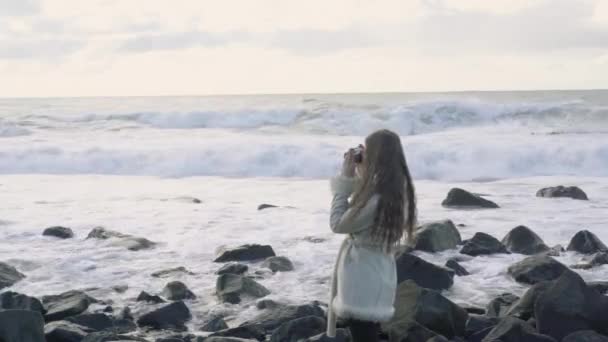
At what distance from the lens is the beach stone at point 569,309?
6.19 metres

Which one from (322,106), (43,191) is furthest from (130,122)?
(43,191)

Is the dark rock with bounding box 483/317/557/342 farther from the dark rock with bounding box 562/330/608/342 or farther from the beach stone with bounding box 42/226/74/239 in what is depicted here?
the beach stone with bounding box 42/226/74/239

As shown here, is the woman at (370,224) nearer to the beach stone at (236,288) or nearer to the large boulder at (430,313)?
the large boulder at (430,313)

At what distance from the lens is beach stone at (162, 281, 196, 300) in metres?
7.96

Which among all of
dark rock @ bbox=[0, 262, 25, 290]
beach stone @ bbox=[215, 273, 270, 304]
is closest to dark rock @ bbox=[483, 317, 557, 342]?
beach stone @ bbox=[215, 273, 270, 304]

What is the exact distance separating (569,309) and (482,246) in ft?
12.0

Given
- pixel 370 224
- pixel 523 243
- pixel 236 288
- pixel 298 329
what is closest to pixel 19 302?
pixel 236 288

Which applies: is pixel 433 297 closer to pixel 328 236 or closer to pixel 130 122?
pixel 328 236

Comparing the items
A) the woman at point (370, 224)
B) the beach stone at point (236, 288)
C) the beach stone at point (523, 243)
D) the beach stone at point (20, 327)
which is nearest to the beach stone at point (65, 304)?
the beach stone at point (20, 327)

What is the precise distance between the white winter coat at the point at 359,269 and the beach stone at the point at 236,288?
371cm

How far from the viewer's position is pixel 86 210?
14453 mm

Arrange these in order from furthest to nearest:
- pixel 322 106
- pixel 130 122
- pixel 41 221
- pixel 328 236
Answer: pixel 322 106
pixel 130 122
pixel 41 221
pixel 328 236

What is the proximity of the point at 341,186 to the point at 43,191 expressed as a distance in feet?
50.1

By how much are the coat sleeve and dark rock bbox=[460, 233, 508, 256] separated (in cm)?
606
